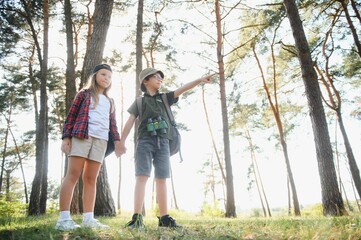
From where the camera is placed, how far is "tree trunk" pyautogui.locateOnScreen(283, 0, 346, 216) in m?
5.55

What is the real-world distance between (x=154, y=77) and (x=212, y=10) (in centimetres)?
924

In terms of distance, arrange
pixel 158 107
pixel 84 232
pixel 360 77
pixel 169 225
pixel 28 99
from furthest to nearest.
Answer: pixel 28 99 → pixel 360 77 → pixel 158 107 → pixel 169 225 → pixel 84 232

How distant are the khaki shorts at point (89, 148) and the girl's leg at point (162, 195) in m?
0.74

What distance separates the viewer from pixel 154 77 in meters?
3.72

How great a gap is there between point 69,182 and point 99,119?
2.44 ft

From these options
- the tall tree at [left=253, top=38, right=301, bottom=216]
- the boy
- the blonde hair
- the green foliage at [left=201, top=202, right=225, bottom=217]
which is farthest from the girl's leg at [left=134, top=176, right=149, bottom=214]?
the tall tree at [left=253, top=38, right=301, bottom=216]

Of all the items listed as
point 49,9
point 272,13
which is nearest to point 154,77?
point 272,13

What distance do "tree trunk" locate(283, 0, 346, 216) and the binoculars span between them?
11.9 feet

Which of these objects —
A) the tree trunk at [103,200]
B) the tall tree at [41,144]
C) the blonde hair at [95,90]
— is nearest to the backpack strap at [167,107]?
the blonde hair at [95,90]

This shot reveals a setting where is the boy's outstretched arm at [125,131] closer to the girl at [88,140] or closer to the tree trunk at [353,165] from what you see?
the girl at [88,140]

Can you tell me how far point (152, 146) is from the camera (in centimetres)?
345

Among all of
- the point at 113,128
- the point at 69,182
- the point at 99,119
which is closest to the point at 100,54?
the point at 113,128

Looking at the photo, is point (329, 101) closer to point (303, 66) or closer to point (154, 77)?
point (303, 66)

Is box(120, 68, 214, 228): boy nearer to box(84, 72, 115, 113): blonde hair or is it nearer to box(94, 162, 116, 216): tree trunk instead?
box(84, 72, 115, 113): blonde hair
